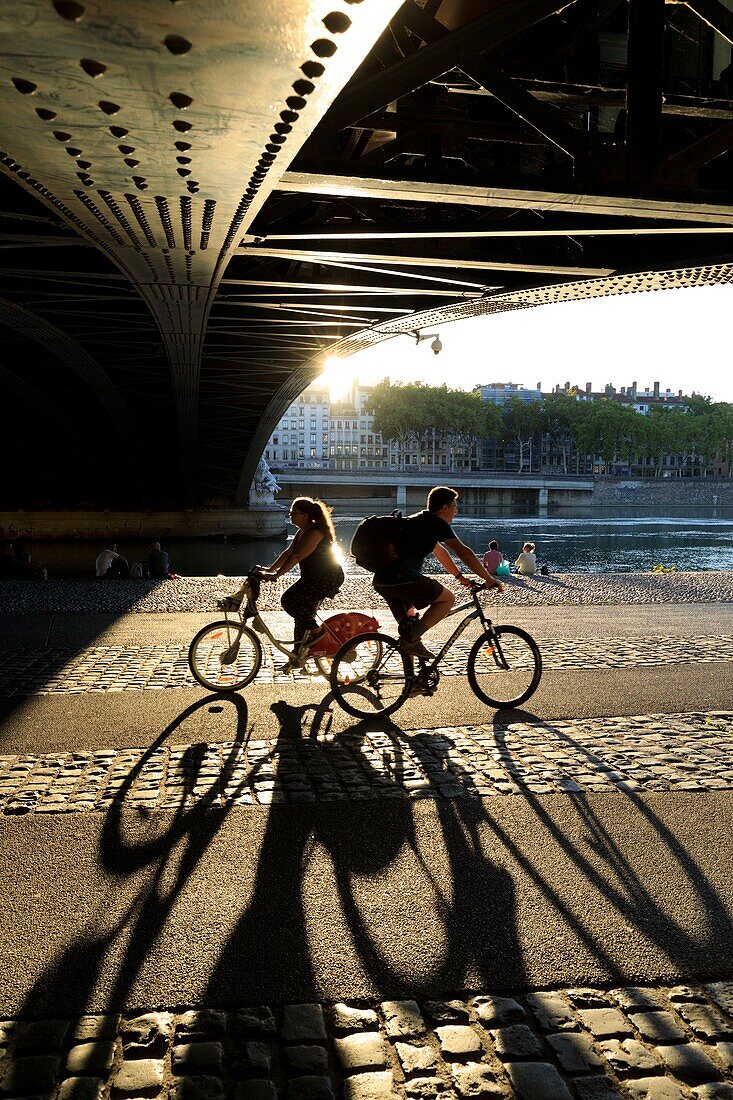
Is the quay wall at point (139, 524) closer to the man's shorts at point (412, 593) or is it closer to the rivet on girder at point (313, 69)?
the man's shorts at point (412, 593)

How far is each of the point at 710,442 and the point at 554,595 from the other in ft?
386

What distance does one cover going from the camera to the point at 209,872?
419 cm

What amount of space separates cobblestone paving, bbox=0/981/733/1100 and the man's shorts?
4.02 metres

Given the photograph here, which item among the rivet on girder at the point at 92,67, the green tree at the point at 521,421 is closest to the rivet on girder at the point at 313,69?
the rivet on girder at the point at 92,67

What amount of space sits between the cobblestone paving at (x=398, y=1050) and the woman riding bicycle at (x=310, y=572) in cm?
455

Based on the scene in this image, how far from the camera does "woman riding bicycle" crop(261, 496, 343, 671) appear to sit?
753 cm

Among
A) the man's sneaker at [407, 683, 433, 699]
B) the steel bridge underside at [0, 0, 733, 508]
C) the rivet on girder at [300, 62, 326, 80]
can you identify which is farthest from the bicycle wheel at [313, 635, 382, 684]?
the rivet on girder at [300, 62, 326, 80]

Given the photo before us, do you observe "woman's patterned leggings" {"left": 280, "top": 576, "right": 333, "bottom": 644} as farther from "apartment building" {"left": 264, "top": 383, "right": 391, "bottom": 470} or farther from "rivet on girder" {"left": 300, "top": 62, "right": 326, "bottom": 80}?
"apartment building" {"left": 264, "top": 383, "right": 391, "bottom": 470}

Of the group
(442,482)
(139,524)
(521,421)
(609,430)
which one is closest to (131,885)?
(139,524)

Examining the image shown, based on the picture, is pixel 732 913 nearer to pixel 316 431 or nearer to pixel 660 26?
pixel 660 26

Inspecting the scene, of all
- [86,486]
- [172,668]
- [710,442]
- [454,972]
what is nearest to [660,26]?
[454,972]

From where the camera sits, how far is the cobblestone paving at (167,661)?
8555 millimetres

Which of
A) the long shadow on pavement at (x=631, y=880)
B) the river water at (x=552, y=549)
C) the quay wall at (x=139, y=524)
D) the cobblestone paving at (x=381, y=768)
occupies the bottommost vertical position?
the river water at (x=552, y=549)

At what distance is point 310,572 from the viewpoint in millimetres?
7621
